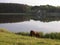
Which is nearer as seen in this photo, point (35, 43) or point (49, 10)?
point (35, 43)

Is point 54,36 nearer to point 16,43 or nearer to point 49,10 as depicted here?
point 16,43

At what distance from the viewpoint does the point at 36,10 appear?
82.1 metres

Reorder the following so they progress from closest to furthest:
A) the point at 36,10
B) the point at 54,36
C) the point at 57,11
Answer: the point at 54,36, the point at 36,10, the point at 57,11

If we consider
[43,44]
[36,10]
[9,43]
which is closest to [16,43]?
[9,43]

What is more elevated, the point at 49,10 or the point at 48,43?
the point at 49,10

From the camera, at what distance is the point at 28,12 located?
3492 inches

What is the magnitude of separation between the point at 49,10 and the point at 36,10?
18.0 ft

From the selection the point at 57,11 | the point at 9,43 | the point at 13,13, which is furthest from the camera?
the point at 13,13

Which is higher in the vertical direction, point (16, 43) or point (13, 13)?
point (13, 13)

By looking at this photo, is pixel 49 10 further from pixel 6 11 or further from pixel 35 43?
pixel 35 43

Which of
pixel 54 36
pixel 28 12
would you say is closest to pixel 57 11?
pixel 28 12

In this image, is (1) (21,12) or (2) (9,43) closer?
(2) (9,43)

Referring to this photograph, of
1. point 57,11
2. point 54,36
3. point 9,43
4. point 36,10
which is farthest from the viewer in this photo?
point 57,11

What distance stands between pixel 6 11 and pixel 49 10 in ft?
61.7
